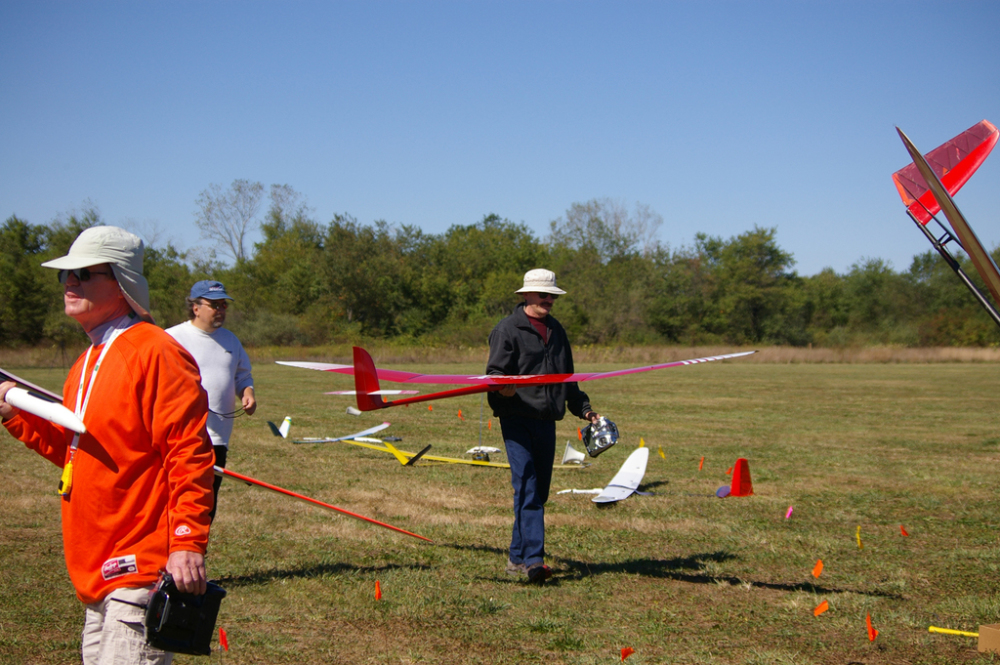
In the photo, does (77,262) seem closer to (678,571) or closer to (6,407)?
(6,407)

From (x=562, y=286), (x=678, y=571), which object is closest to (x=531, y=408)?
(x=678, y=571)

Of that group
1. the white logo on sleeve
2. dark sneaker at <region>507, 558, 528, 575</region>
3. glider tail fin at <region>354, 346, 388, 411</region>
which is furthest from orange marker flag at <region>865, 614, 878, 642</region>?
the white logo on sleeve

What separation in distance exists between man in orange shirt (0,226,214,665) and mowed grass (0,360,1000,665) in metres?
1.94

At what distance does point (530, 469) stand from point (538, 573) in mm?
719

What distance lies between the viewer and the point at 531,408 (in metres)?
5.14

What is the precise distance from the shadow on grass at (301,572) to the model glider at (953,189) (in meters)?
4.05

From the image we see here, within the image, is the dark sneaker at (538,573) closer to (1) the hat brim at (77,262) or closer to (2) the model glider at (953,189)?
(2) the model glider at (953,189)

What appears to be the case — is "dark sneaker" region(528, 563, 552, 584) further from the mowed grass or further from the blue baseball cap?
the blue baseball cap

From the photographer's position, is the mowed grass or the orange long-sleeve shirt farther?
the mowed grass

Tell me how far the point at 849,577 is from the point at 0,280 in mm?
50351

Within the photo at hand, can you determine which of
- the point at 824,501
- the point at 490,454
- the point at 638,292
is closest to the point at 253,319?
the point at 638,292

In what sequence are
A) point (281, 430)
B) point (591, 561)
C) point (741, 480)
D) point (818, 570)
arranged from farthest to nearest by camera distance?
point (281, 430) < point (741, 480) < point (591, 561) < point (818, 570)

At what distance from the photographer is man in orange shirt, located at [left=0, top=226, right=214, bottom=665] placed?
2.21m

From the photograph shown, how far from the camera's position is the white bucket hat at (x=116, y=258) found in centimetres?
233
